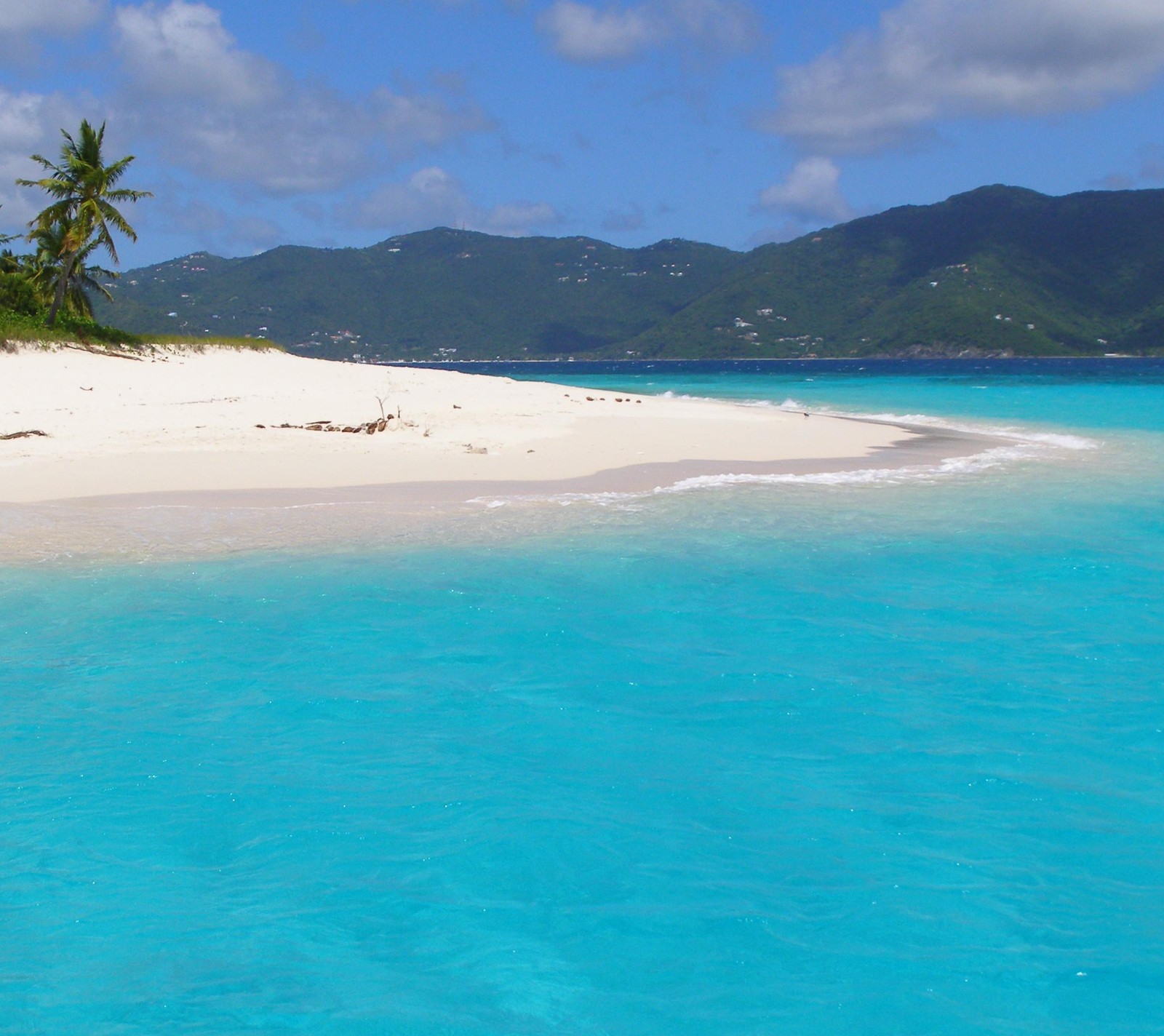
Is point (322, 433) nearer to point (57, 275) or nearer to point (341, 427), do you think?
point (341, 427)

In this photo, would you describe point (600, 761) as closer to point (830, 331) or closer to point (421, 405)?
point (421, 405)

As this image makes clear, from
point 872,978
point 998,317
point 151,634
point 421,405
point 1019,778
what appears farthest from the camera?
point 998,317

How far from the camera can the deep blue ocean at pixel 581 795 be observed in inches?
164

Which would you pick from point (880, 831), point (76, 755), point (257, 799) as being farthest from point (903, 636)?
point (76, 755)

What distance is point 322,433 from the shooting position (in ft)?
66.1

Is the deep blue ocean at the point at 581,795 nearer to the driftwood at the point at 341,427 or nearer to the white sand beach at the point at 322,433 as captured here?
the white sand beach at the point at 322,433

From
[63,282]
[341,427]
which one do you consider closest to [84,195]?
[63,282]

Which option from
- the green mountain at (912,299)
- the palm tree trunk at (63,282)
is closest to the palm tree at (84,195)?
the palm tree trunk at (63,282)

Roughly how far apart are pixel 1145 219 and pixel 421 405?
17016 centimetres

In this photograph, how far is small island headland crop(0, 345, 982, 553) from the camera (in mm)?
15180

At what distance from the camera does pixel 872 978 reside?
425 cm

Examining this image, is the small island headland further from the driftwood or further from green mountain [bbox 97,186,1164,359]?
green mountain [bbox 97,186,1164,359]

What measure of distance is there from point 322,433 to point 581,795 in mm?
15609

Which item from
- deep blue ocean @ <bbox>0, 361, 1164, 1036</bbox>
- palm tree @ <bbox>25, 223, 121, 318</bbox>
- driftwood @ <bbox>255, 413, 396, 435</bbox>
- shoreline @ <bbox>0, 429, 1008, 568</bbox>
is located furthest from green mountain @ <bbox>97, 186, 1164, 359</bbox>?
deep blue ocean @ <bbox>0, 361, 1164, 1036</bbox>
